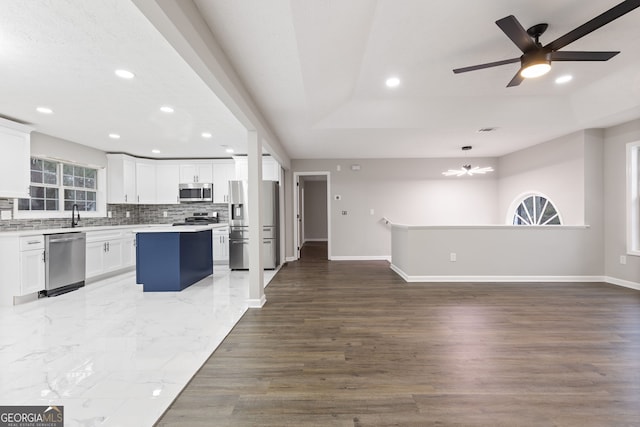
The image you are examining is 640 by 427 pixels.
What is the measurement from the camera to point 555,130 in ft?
14.8

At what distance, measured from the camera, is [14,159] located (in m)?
3.72

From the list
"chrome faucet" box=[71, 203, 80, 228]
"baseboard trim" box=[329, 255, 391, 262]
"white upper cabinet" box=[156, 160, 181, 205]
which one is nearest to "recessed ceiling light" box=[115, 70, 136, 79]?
"chrome faucet" box=[71, 203, 80, 228]

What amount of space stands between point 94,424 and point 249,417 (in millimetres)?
836

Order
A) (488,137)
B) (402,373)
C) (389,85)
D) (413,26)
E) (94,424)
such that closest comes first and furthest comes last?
(94,424)
(402,373)
(413,26)
(389,85)
(488,137)

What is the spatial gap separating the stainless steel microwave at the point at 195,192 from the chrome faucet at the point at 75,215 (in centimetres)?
177

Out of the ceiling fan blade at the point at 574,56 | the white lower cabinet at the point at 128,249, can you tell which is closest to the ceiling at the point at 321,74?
the ceiling fan blade at the point at 574,56

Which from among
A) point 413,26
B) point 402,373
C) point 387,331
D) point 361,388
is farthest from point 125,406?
point 413,26

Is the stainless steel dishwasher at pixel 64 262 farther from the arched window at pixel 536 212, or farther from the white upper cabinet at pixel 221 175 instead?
the arched window at pixel 536 212

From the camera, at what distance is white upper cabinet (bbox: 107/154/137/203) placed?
18.3 feet

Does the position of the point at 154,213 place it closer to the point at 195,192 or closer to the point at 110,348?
the point at 195,192

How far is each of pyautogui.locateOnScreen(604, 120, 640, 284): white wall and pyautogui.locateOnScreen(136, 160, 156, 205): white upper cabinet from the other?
334 inches

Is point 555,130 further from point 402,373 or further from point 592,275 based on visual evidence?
point 402,373

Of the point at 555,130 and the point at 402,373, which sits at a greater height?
the point at 555,130

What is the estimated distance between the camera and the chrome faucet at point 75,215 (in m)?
4.68
